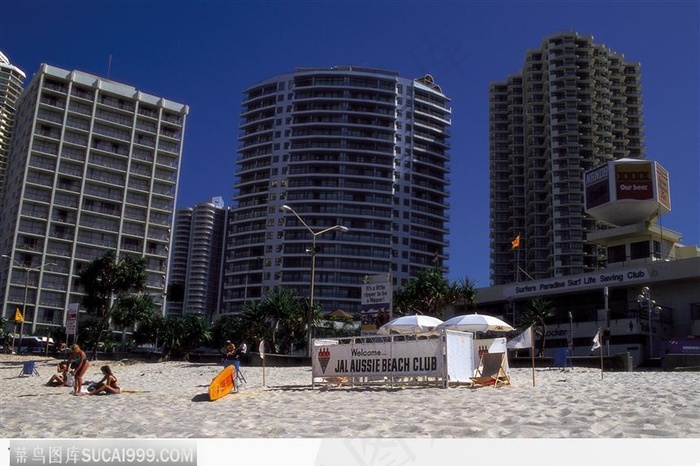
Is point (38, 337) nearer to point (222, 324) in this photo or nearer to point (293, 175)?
point (222, 324)

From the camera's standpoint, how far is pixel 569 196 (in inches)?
3967

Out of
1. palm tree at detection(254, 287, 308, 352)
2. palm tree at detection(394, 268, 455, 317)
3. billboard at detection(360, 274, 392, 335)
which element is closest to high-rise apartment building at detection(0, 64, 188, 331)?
palm tree at detection(254, 287, 308, 352)

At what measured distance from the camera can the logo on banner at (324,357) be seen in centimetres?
1750

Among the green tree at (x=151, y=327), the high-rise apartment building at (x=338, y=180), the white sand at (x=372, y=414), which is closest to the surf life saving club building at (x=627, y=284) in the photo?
the green tree at (x=151, y=327)

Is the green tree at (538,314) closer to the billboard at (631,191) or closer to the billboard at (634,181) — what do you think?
the billboard at (631,191)

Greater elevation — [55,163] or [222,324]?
[55,163]

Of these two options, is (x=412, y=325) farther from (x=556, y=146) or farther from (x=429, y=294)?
(x=556, y=146)

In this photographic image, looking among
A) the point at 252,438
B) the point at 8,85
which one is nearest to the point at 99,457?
the point at 252,438

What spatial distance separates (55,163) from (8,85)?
3092cm

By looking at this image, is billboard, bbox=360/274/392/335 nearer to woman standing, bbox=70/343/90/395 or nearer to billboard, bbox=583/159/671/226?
woman standing, bbox=70/343/90/395

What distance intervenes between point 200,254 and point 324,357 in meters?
155

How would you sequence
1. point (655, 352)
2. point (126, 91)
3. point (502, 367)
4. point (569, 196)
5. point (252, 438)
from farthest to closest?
point (569, 196) → point (126, 91) → point (655, 352) → point (502, 367) → point (252, 438)

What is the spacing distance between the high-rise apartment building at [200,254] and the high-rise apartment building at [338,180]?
54.0 m

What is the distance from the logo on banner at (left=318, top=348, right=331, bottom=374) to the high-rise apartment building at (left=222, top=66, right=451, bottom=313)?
84737mm
